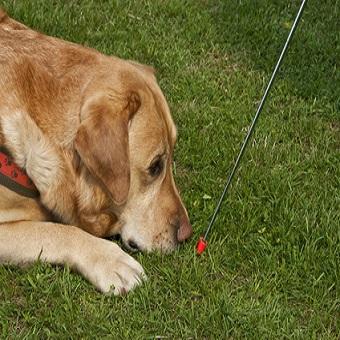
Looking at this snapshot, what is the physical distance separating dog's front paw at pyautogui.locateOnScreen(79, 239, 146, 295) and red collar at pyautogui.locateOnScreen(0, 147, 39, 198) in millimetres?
448

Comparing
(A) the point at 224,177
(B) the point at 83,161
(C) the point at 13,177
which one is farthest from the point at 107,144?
(A) the point at 224,177

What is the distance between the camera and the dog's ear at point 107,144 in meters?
3.58

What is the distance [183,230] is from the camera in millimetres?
4090

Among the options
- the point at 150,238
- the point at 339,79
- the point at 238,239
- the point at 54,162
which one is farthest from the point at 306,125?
the point at 54,162

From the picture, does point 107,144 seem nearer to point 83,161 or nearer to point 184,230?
point 83,161

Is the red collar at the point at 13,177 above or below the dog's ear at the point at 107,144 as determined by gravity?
below

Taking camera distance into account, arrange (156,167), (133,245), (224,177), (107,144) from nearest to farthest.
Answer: (107,144), (156,167), (133,245), (224,177)

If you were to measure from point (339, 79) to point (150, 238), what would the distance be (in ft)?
9.54

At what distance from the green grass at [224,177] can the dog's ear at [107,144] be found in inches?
22.5

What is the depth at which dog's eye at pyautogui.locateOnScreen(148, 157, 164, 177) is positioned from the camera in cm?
394

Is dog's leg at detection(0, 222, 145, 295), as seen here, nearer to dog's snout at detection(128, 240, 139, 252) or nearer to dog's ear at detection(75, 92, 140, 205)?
dog's snout at detection(128, 240, 139, 252)

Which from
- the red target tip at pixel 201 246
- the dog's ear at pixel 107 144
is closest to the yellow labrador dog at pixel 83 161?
the dog's ear at pixel 107 144

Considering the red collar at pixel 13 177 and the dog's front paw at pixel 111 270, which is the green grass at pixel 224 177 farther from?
the red collar at pixel 13 177

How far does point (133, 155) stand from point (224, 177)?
125 cm
